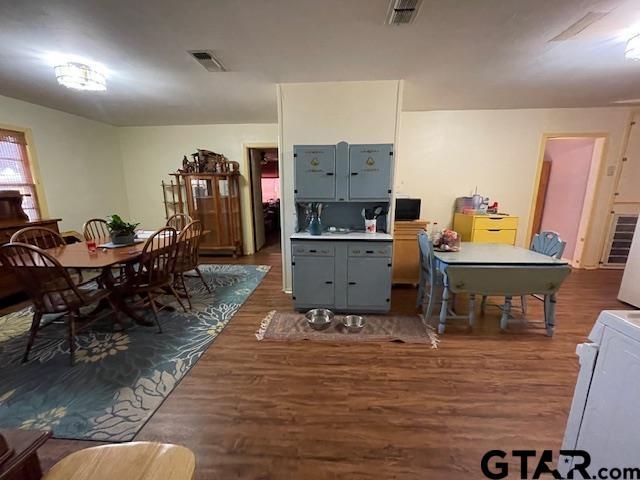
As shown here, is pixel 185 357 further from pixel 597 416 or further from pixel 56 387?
pixel 597 416

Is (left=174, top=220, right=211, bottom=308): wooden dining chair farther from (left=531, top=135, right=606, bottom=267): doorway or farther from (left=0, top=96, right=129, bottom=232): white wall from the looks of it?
(left=531, top=135, right=606, bottom=267): doorway

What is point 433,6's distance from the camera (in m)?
1.60

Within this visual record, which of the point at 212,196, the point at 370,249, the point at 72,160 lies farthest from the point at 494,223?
the point at 72,160

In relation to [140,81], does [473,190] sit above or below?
below

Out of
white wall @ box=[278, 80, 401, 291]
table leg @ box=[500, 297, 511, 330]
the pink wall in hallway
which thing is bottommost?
table leg @ box=[500, 297, 511, 330]

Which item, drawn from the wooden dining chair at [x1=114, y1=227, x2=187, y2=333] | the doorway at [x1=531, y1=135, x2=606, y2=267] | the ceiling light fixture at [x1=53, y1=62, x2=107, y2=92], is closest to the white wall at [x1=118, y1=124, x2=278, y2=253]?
the ceiling light fixture at [x1=53, y1=62, x2=107, y2=92]

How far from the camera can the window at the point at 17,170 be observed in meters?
3.28

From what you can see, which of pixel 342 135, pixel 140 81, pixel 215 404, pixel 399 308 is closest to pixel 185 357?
pixel 215 404

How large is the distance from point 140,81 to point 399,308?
12.0 feet

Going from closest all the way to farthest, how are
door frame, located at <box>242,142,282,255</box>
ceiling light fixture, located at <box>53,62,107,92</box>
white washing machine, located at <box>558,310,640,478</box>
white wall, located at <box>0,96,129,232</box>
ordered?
white washing machine, located at <box>558,310,640,478</box> → ceiling light fixture, located at <box>53,62,107,92</box> → white wall, located at <box>0,96,129,232</box> → door frame, located at <box>242,142,282,255</box>

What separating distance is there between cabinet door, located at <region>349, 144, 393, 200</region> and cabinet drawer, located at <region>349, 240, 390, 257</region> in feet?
1.75

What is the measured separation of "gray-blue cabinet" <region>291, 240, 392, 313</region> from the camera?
105 inches

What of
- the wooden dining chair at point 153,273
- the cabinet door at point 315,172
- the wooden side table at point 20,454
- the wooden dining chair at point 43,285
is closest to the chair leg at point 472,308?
the cabinet door at point 315,172

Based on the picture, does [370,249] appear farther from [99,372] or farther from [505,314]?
[99,372]
